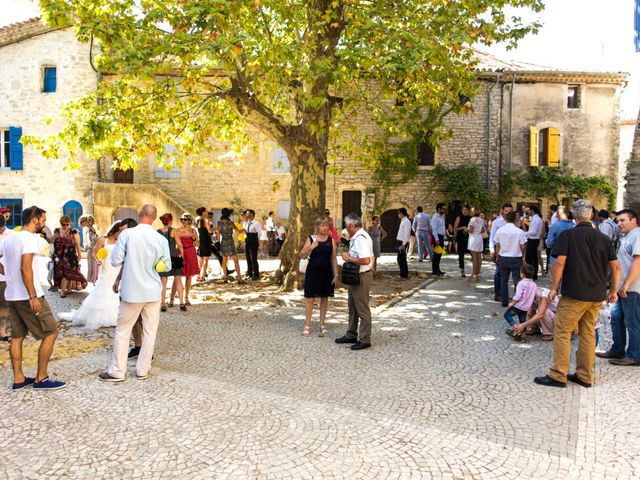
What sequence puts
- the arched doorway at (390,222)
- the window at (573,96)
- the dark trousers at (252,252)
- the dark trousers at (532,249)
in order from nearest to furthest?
the dark trousers at (532,249)
the dark trousers at (252,252)
the window at (573,96)
the arched doorway at (390,222)

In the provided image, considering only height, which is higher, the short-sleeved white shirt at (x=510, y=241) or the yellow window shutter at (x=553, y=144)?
the yellow window shutter at (x=553, y=144)

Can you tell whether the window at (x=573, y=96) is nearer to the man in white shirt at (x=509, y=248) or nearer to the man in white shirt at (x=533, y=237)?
the man in white shirt at (x=533, y=237)

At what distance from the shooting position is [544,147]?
942 inches

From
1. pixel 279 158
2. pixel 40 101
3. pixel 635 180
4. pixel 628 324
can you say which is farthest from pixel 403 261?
pixel 40 101

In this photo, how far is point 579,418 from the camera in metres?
4.82

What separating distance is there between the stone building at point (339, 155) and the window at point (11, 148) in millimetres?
44

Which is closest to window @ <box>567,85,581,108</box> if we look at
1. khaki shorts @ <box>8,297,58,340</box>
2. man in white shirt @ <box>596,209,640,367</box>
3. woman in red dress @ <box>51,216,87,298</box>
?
man in white shirt @ <box>596,209,640,367</box>

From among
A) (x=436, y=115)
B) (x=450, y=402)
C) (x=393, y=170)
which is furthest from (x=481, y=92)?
(x=450, y=402)

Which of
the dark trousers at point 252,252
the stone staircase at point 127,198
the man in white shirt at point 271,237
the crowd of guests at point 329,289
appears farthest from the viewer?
the man in white shirt at point 271,237

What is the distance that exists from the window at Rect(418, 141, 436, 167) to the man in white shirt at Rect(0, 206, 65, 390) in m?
20.2

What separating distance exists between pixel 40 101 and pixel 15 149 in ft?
7.69

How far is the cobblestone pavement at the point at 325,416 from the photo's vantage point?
12.9 ft

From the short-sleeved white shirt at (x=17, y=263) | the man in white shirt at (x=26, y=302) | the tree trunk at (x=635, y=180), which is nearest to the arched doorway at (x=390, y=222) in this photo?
the tree trunk at (x=635, y=180)

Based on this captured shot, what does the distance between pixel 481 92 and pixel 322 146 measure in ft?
44.6
